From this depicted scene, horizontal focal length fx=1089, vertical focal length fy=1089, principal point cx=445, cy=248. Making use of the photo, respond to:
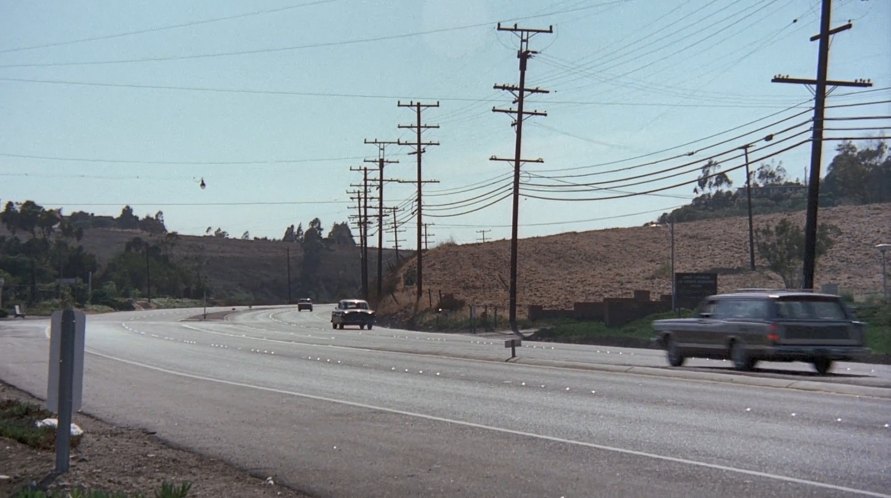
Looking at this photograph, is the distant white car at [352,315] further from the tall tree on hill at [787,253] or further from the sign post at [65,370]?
the sign post at [65,370]

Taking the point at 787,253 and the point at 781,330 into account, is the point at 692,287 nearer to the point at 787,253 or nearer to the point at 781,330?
the point at 787,253

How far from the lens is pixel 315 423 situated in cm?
A: 1485

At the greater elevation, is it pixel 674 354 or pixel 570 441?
pixel 674 354

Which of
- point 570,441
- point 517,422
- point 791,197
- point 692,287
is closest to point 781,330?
point 517,422

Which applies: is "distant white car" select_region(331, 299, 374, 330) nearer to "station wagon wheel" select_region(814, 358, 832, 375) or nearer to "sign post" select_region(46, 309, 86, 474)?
"station wagon wheel" select_region(814, 358, 832, 375)

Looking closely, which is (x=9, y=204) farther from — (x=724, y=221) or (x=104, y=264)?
(x=724, y=221)

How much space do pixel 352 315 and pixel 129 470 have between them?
49.0m

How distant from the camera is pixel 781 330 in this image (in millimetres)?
22375

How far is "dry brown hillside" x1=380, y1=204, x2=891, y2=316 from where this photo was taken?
6856 centimetres

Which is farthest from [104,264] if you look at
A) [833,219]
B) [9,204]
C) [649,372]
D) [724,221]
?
[649,372]

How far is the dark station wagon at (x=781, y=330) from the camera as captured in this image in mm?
22391

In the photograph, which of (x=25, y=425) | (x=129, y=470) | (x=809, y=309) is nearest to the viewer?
(x=129, y=470)

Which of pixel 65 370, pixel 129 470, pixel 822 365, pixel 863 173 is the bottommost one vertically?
pixel 129 470

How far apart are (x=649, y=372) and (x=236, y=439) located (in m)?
11.5
